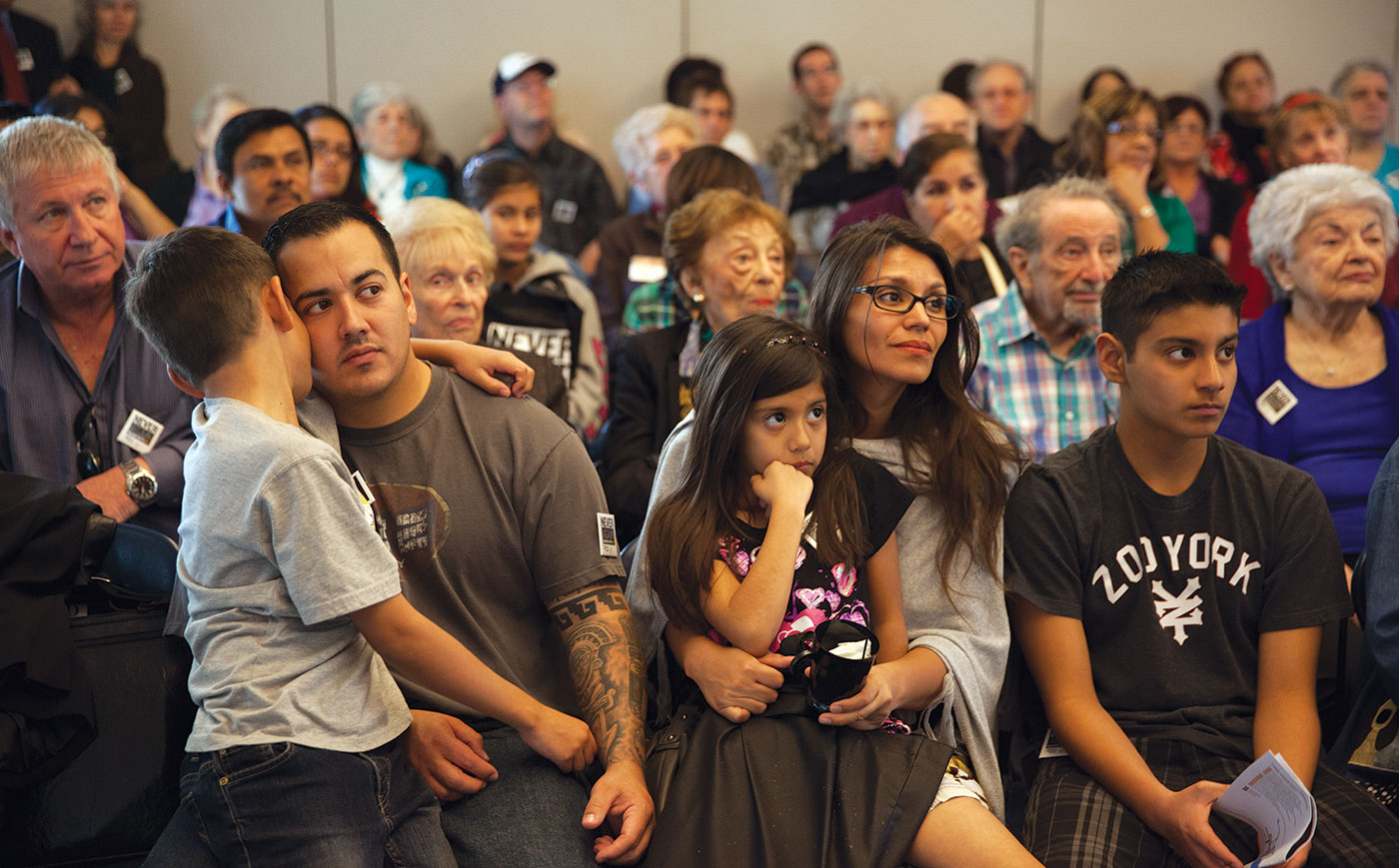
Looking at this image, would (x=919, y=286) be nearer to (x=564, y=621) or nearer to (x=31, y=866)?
(x=564, y=621)

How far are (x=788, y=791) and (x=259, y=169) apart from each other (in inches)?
104

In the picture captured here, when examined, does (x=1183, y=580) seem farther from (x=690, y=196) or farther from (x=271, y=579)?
(x=690, y=196)

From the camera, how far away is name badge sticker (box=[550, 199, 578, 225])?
532 cm

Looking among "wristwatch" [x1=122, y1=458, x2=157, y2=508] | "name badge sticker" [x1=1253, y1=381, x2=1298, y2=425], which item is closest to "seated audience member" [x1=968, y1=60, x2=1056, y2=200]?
"name badge sticker" [x1=1253, y1=381, x2=1298, y2=425]

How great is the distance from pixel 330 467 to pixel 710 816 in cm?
77

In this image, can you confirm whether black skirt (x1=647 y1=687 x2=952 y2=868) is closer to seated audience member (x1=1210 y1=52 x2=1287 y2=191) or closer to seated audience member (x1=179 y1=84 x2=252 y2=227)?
seated audience member (x1=179 y1=84 x2=252 y2=227)

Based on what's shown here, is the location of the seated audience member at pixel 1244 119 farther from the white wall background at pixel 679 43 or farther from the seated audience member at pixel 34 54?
the seated audience member at pixel 34 54

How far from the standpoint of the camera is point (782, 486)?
1.83m

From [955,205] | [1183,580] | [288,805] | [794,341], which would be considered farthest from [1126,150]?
[288,805]

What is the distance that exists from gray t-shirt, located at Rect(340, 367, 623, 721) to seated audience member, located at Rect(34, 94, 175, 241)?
2418mm

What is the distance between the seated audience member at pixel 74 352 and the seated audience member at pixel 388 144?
2.97 m

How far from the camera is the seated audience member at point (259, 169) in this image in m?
3.42

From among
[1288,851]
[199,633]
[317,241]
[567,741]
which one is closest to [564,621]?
[567,741]

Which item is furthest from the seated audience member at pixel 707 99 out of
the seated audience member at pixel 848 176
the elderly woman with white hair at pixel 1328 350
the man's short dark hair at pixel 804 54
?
the elderly woman with white hair at pixel 1328 350
